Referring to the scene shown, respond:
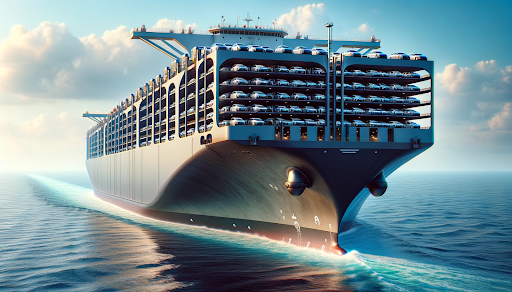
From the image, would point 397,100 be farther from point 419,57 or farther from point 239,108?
point 239,108

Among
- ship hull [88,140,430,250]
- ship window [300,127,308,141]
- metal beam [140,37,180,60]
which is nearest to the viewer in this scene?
ship hull [88,140,430,250]

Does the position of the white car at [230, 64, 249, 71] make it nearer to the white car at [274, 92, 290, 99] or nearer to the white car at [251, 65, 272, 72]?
the white car at [251, 65, 272, 72]

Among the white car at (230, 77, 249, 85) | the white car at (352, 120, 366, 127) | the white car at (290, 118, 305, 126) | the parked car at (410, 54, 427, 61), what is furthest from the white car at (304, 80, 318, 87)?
the parked car at (410, 54, 427, 61)

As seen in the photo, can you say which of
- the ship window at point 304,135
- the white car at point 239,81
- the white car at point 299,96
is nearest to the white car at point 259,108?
the white car at point 239,81

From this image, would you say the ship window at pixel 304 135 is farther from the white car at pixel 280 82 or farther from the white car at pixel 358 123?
the white car at pixel 280 82

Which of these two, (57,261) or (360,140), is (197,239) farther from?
(360,140)

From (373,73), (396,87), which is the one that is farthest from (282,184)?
(396,87)
